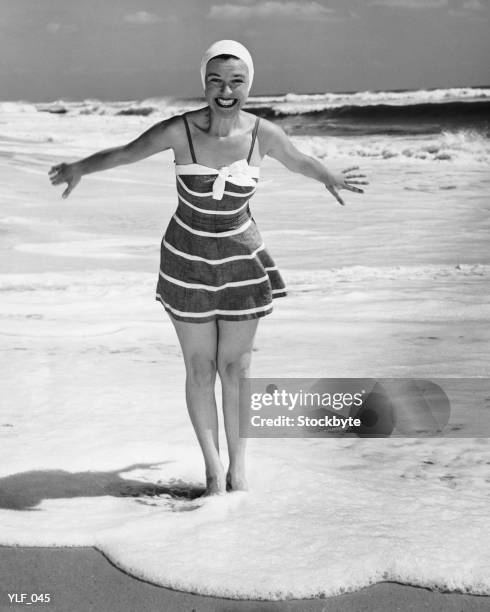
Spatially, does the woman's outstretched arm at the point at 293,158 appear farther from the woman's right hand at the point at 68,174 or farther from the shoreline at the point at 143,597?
the shoreline at the point at 143,597

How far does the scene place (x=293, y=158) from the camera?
230cm

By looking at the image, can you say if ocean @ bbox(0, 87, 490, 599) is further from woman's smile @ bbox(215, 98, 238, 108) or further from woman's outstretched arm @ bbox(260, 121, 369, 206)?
woman's smile @ bbox(215, 98, 238, 108)

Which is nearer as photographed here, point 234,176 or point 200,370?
point 234,176

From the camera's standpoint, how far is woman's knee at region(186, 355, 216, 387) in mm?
2266

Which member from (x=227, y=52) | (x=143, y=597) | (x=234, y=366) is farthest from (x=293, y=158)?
(x=143, y=597)

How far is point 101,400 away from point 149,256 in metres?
3.00

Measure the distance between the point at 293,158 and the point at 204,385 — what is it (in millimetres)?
613

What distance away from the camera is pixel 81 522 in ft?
7.27

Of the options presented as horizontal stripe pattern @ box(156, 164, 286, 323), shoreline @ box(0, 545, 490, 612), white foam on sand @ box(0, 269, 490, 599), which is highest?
horizontal stripe pattern @ box(156, 164, 286, 323)

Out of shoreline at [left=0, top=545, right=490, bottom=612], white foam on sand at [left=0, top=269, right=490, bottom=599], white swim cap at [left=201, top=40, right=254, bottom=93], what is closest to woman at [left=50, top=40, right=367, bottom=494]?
white swim cap at [left=201, top=40, right=254, bottom=93]

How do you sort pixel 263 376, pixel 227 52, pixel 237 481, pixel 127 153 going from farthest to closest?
pixel 263 376, pixel 237 481, pixel 127 153, pixel 227 52

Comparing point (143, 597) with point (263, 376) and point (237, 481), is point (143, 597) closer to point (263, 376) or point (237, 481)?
point (237, 481)

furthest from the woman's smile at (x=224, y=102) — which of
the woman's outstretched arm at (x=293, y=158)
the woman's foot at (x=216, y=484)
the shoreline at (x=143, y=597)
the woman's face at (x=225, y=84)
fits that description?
the shoreline at (x=143, y=597)

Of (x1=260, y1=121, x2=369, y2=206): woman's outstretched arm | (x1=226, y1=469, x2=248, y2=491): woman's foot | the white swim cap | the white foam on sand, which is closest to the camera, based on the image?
the white foam on sand
